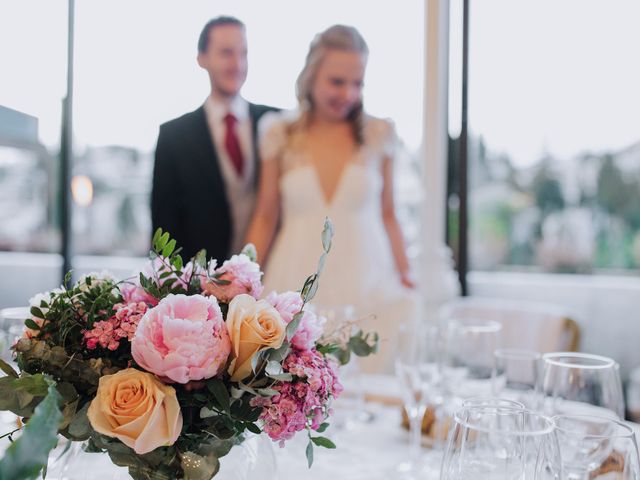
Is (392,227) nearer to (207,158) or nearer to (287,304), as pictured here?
(207,158)

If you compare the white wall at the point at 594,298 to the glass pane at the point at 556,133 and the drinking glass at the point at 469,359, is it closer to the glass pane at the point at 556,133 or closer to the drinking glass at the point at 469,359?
the glass pane at the point at 556,133

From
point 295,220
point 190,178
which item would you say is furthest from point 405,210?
point 190,178

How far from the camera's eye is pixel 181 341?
644 mm

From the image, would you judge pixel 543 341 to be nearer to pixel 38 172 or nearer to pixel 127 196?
pixel 127 196

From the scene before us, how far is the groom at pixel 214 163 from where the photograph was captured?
274 centimetres

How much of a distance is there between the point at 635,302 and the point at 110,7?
305 centimetres

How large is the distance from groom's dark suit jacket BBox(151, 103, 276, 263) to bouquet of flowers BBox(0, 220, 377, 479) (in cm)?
199

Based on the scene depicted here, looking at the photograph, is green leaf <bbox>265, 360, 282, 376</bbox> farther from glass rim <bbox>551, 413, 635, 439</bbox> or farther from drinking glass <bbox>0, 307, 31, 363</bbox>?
drinking glass <bbox>0, 307, 31, 363</bbox>

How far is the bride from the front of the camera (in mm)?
2816

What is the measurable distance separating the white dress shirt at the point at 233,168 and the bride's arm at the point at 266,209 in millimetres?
30

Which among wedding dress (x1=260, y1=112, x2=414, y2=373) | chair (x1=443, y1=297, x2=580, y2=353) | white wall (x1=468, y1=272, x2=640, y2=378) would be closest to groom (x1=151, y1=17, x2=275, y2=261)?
wedding dress (x1=260, y1=112, x2=414, y2=373)

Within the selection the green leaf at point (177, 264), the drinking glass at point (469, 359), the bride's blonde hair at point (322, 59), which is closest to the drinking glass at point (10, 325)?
the green leaf at point (177, 264)

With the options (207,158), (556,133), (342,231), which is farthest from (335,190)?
(556,133)

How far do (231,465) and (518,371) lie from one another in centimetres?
57
